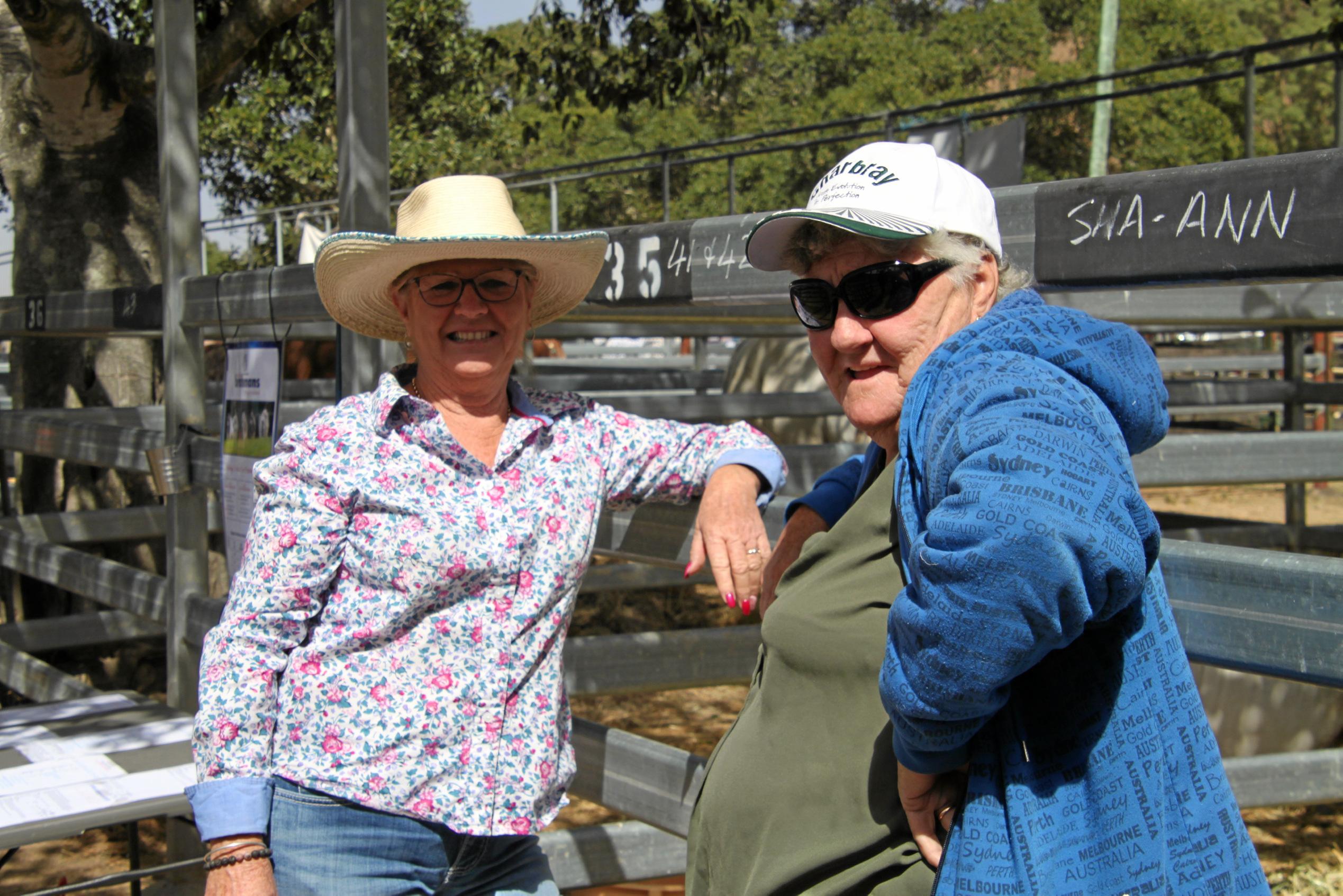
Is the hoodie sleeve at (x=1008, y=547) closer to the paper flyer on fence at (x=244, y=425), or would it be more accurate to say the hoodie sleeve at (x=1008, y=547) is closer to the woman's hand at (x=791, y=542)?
the woman's hand at (x=791, y=542)

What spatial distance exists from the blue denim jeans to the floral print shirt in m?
0.04

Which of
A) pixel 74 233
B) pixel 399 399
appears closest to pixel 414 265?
pixel 399 399

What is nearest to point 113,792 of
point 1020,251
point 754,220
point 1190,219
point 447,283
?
point 447,283

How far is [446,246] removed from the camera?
2.16 metres

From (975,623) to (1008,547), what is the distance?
0.26 feet

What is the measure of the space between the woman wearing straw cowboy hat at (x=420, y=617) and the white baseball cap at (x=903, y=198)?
68cm

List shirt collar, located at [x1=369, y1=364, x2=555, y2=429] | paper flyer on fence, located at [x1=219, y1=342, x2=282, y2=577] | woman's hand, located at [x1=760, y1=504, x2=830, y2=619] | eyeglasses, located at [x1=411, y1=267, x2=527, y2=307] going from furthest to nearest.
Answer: paper flyer on fence, located at [x1=219, y1=342, x2=282, y2=577]
eyeglasses, located at [x1=411, y1=267, x2=527, y2=307]
shirt collar, located at [x1=369, y1=364, x2=555, y2=429]
woman's hand, located at [x1=760, y1=504, x2=830, y2=619]

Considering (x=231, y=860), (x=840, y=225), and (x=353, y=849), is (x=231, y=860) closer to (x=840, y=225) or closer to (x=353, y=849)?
(x=353, y=849)

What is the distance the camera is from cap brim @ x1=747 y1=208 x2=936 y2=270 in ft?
4.82

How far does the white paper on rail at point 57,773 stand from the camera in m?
2.66

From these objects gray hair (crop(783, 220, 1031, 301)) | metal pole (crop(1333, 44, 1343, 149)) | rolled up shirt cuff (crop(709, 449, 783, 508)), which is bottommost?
rolled up shirt cuff (crop(709, 449, 783, 508))

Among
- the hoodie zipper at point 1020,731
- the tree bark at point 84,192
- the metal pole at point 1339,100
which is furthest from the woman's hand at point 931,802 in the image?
the metal pole at point 1339,100

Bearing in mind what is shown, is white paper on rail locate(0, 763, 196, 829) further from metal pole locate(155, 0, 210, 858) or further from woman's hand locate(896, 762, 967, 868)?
woman's hand locate(896, 762, 967, 868)

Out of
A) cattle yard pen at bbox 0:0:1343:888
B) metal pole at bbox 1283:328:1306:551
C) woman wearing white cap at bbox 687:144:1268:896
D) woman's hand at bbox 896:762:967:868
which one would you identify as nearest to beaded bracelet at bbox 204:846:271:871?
cattle yard pen at bbox 0:0:1343:888
